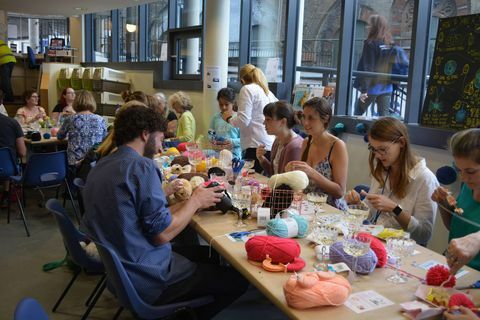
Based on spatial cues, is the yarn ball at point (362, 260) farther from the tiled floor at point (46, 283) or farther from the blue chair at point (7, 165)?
the blue chair at point (7, 165)

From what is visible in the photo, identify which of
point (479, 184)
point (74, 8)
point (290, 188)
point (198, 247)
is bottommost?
point (198, 247)

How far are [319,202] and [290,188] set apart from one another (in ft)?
0.86

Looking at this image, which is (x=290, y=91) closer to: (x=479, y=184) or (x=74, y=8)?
(x=479, y=184)

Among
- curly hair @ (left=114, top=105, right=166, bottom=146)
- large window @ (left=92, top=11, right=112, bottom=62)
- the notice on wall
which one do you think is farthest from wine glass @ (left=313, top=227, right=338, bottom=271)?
large window @ (left=92, top=11, right=112, bottom=62)

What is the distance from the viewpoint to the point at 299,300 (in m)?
1.33

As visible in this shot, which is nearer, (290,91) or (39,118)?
(290,91)

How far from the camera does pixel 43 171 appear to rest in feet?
14.0

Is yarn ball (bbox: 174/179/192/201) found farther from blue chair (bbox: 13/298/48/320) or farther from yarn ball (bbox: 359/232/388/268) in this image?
blue chair (bbox: 13/298/48/320)

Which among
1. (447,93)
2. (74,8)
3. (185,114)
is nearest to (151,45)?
(74,8)

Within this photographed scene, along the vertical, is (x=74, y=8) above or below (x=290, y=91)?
above

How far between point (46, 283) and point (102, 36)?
883 cm

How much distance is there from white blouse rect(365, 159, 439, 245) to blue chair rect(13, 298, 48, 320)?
64.4 inches

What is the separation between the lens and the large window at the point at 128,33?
916 centimetres

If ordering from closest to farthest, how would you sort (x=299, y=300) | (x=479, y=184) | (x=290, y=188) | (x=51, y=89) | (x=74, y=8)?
(x=299, y=300) < (x=479, y=184) < (x=290, y=188) < (x=74, y=8) < (x=51, y=89)
